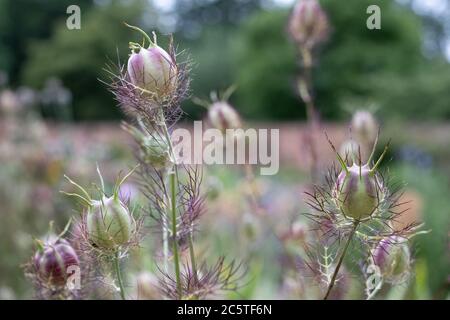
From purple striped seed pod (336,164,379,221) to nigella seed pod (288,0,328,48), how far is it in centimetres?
59

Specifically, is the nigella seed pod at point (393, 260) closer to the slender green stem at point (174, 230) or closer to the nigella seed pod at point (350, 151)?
the nigella seed pod at point (350, 151)

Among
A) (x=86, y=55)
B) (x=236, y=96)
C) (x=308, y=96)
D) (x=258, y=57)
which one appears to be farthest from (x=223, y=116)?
(x=236, y=96)

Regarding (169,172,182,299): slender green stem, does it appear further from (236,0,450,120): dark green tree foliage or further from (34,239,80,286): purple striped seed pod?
(236,0,450,120): dark green tree foliage

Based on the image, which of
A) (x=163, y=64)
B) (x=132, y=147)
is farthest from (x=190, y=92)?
(x=132, y=147)

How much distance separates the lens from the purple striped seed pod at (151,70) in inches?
20.8

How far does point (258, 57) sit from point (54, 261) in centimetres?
1379

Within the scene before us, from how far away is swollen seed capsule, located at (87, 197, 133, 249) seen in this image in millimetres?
534

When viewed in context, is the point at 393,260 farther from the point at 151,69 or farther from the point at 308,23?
the point at 308,23

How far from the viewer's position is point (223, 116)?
917 millimetres

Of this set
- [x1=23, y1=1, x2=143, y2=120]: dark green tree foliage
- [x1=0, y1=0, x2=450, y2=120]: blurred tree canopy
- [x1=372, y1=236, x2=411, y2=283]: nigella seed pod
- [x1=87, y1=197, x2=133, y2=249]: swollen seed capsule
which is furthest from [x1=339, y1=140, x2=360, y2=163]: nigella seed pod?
[x1=23, y1=1, x2=143, y2=120]: dark green tree foliage

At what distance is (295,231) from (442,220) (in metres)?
2.42

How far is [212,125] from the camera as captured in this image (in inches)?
37.1

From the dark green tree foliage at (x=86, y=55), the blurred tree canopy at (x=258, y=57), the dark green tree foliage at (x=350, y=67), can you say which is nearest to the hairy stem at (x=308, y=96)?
the blurred tree canopy at (x=258, y=57)

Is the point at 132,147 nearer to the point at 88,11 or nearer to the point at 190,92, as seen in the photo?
the point at 190,92
